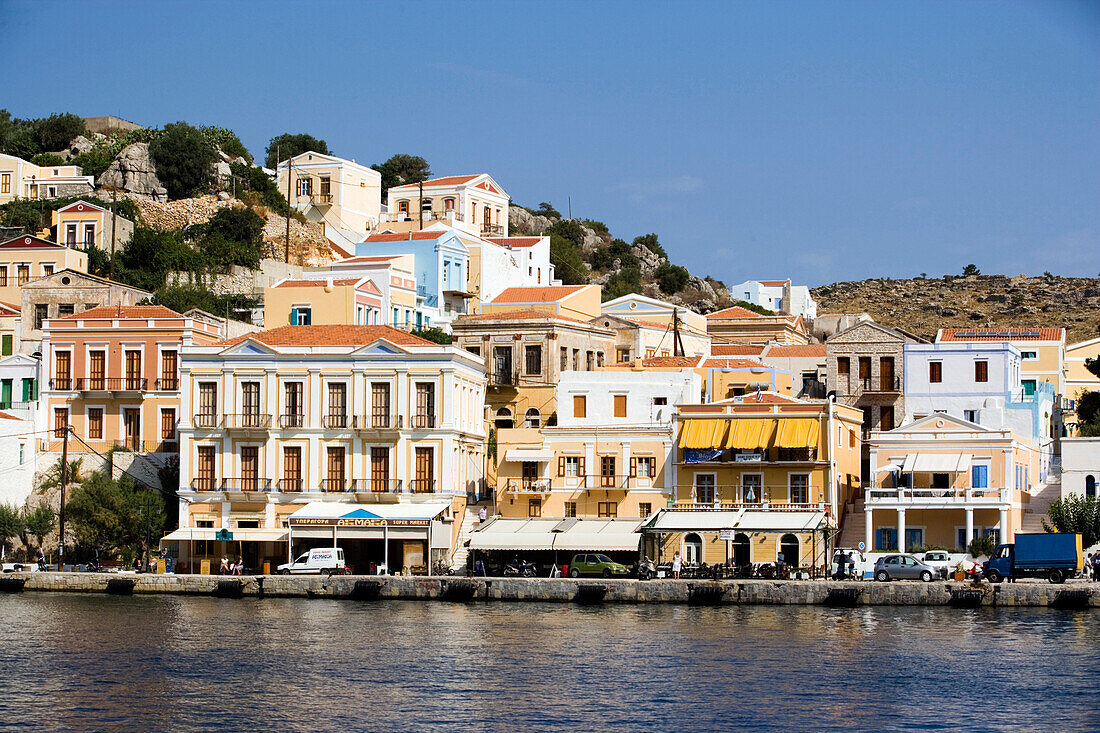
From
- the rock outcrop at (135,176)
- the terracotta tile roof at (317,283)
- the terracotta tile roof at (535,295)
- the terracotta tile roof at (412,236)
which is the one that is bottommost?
the terracotta tile roof at (535,295)

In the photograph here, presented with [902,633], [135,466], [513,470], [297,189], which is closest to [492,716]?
[902,633]

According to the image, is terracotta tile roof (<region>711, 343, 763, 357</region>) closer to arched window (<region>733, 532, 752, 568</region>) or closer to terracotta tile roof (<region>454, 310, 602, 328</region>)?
terracotta tile roof (<region>454, 310, 602, 328</region>)

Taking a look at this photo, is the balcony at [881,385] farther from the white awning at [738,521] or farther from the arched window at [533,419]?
the arched window at [533,419]

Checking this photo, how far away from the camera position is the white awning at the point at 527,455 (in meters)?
64.6

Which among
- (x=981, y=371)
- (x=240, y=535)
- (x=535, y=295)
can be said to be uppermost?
(x=535, y=295)

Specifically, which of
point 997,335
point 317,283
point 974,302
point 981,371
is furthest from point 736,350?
point 974,302

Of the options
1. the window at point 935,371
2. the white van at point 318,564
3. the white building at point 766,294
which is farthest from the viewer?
the white building at point 766,294

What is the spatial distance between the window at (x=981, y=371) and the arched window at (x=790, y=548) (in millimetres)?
14248

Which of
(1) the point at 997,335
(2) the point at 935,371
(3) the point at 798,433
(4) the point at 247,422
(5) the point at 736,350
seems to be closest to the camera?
(3) the point at 798,433

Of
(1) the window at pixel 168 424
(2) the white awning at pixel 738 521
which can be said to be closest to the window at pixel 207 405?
(1) the window at pixel 168 424

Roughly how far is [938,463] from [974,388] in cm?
863

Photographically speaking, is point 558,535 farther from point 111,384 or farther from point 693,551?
point 111,384

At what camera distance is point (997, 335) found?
74.4 meters

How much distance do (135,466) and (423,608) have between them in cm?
1873
